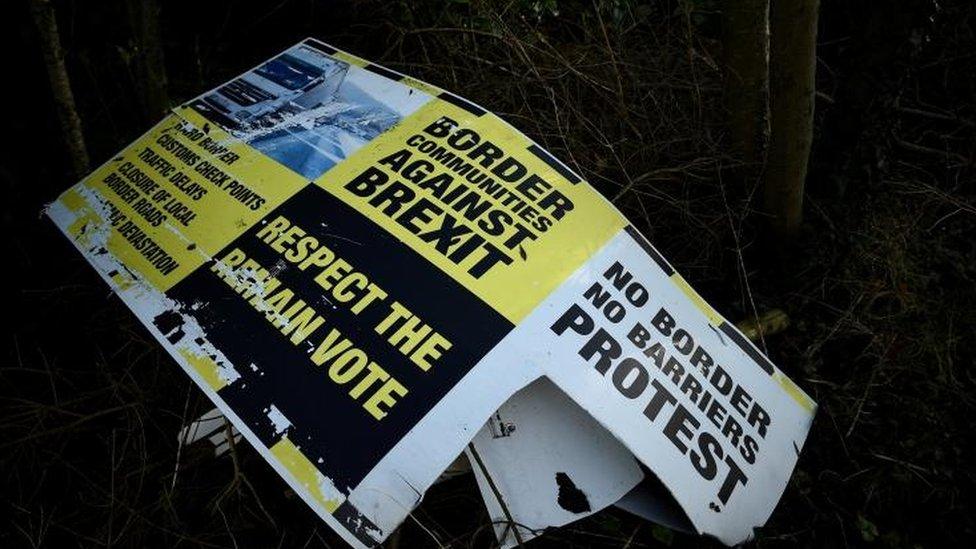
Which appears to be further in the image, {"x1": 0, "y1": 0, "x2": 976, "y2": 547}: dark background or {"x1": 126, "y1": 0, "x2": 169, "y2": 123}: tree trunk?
{"x1": 126, "y1": 0, "x2": 169, "y2": 123}: tree trunk

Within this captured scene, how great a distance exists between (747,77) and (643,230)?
567 millimetres

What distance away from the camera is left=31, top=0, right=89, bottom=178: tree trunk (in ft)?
6.24

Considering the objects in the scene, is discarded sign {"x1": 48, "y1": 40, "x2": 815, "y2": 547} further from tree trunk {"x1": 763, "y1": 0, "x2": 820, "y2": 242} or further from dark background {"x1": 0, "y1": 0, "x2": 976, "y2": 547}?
tree trunk {"x1": 763, "y1": 0, "x2": 820, "y2": 242}

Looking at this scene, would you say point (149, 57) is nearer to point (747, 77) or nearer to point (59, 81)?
point (59, 81)

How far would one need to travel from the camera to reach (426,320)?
1303mm

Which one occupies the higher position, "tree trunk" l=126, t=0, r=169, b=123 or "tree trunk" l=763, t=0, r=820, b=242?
"tree trunk" l=126, t=0, r=169, b=123

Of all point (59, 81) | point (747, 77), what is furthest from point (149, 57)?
point (747, 77)

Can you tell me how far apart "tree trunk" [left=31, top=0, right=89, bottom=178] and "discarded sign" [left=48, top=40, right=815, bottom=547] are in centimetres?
63

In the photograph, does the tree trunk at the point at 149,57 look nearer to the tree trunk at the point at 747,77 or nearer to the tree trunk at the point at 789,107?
the tree trunk at the point at 747,77

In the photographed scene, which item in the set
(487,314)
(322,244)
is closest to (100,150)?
(322,244)

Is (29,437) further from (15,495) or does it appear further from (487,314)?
(487,314)

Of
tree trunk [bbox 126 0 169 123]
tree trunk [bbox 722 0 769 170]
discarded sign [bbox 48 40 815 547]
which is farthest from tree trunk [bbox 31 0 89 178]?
tree trunk [bbox 722 0 769 170]

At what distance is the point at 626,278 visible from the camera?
1410 millimetres

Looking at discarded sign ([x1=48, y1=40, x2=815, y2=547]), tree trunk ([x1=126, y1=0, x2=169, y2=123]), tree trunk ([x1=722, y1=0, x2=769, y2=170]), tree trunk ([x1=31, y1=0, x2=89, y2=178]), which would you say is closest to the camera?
discarded sign ([x1=48, y1=40, x2=815, y2=547])
